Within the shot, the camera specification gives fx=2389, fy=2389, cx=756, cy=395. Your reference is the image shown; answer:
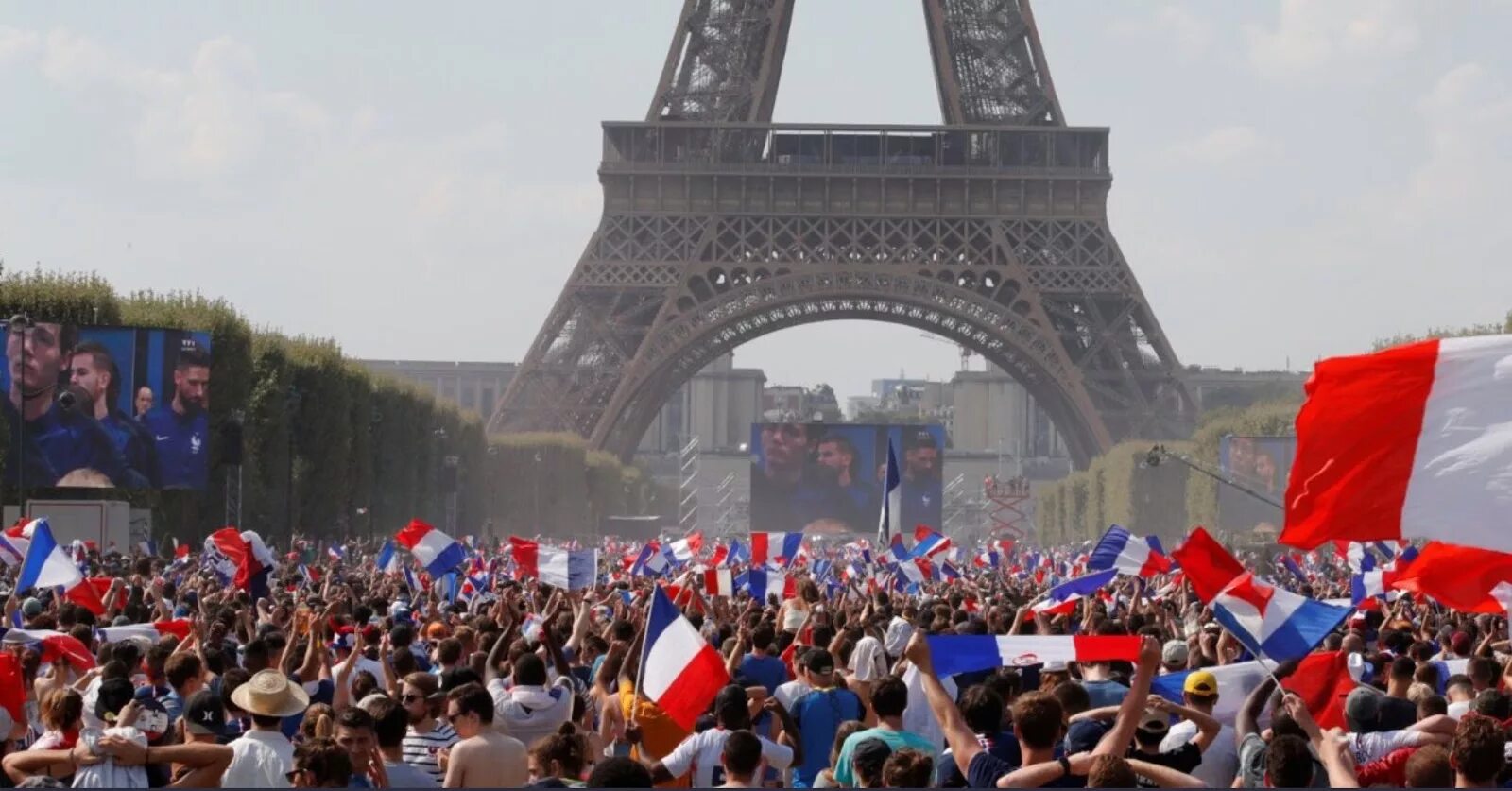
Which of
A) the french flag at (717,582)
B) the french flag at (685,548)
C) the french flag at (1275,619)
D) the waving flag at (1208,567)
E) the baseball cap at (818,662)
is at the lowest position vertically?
the french flag at (717,582)

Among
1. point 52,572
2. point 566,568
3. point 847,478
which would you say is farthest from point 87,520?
point 847,478

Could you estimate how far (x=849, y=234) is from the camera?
7144 cm

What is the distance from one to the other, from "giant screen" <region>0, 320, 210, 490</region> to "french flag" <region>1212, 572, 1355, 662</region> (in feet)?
94.8

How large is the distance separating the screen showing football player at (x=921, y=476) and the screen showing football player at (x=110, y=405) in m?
→ 39.7

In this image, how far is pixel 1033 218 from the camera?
69750mm

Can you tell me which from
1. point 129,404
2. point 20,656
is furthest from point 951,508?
point 20,656

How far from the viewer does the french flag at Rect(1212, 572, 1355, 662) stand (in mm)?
9477

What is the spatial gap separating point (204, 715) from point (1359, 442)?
159 inches

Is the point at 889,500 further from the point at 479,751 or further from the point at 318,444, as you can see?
the point at 318,444

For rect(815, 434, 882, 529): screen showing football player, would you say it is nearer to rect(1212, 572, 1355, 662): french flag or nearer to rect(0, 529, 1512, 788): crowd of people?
rect(0, 529, 1512, 788): crowd of people

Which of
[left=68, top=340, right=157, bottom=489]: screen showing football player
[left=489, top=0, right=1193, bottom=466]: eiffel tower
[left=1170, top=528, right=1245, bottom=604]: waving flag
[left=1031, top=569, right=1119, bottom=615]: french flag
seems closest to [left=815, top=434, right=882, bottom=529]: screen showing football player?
[left=489, top=0, right=1193, bottom=466]: eiffel tower

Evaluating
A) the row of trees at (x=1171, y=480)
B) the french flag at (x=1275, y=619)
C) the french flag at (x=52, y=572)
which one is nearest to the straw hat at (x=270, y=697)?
the french flag at (x=1275, y=619)

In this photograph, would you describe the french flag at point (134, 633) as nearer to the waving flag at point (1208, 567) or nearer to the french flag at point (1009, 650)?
the french flag at point (1009, 650)

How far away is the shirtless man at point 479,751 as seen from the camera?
8.02m
